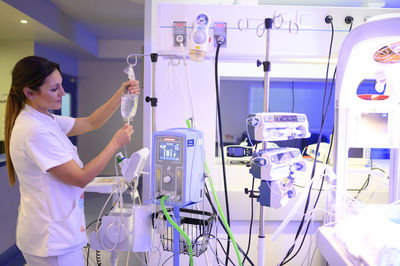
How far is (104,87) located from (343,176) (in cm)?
618

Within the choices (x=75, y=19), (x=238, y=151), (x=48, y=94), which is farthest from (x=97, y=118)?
(x=75, y=19)

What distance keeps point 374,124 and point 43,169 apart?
5.55 ft

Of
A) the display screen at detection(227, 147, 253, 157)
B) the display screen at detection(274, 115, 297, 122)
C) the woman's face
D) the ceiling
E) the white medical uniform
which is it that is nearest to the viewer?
the white medical uniform

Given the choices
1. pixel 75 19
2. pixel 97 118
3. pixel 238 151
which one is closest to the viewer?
pixel 97 118

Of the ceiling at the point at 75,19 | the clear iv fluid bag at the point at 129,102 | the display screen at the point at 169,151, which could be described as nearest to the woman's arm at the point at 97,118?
the clear iv fluid bag at the point at 129,102

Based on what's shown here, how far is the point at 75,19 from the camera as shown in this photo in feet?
18.3

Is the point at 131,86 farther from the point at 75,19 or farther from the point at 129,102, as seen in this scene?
the point at 75,19

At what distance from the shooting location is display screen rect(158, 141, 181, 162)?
1.53 meters

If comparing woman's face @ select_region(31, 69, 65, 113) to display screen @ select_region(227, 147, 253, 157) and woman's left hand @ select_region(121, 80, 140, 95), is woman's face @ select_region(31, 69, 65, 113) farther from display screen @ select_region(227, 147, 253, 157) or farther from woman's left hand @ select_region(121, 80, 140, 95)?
display screen @ select_region(227, 147, 253, 157)

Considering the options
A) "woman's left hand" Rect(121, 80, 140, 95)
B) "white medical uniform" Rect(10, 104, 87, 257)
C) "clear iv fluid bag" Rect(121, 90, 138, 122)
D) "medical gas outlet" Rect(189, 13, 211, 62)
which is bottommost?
"white medical uniform" Rect(10, 104, 87, 257)

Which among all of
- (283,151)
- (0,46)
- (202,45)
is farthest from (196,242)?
(0,46)

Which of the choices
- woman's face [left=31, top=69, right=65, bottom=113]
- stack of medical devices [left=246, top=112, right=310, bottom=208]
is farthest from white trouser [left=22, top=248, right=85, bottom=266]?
stack of medical devices [left=246, top=112, right=310, bottom=208]

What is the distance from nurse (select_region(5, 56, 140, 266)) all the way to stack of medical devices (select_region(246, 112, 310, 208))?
2.13 ft

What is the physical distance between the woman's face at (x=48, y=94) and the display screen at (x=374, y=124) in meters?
1.58
